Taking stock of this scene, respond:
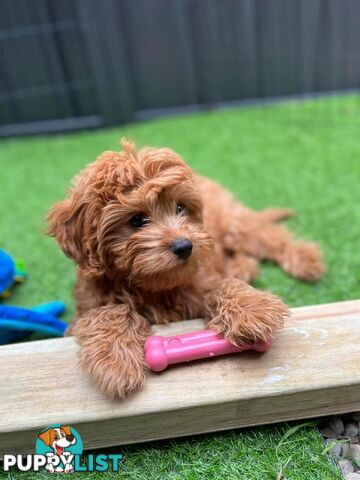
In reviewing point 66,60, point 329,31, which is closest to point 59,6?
point 66,60

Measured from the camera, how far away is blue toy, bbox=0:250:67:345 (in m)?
2.12

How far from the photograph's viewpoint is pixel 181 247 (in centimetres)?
179

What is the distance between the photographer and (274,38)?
5492 millimetres

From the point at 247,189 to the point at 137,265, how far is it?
7.21 feet

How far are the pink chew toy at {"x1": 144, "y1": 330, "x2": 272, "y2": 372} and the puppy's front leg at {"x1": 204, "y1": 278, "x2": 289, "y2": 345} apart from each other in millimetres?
40

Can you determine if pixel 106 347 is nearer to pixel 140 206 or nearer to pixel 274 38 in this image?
pixel 140 206

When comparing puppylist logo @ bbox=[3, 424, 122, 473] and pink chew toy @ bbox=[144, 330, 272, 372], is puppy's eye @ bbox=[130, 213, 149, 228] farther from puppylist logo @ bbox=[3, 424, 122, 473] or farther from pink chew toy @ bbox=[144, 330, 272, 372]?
puppylist logo @ bbox=[3, 424, 122, 473]

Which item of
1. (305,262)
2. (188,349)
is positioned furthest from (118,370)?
(305,262)

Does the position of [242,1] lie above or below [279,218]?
above

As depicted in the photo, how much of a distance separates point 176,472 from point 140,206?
3.29 feet

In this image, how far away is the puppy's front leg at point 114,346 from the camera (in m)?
1.65

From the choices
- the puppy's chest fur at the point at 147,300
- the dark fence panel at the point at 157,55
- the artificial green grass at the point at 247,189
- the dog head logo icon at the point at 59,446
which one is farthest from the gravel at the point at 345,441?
the dark fence panel at the point at 157,55

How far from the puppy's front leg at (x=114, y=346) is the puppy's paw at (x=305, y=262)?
1128 mm

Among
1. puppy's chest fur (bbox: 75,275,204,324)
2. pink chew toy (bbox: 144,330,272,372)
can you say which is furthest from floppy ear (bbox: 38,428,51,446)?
puppy's chest fur (bbox: 75,275,204,324)
